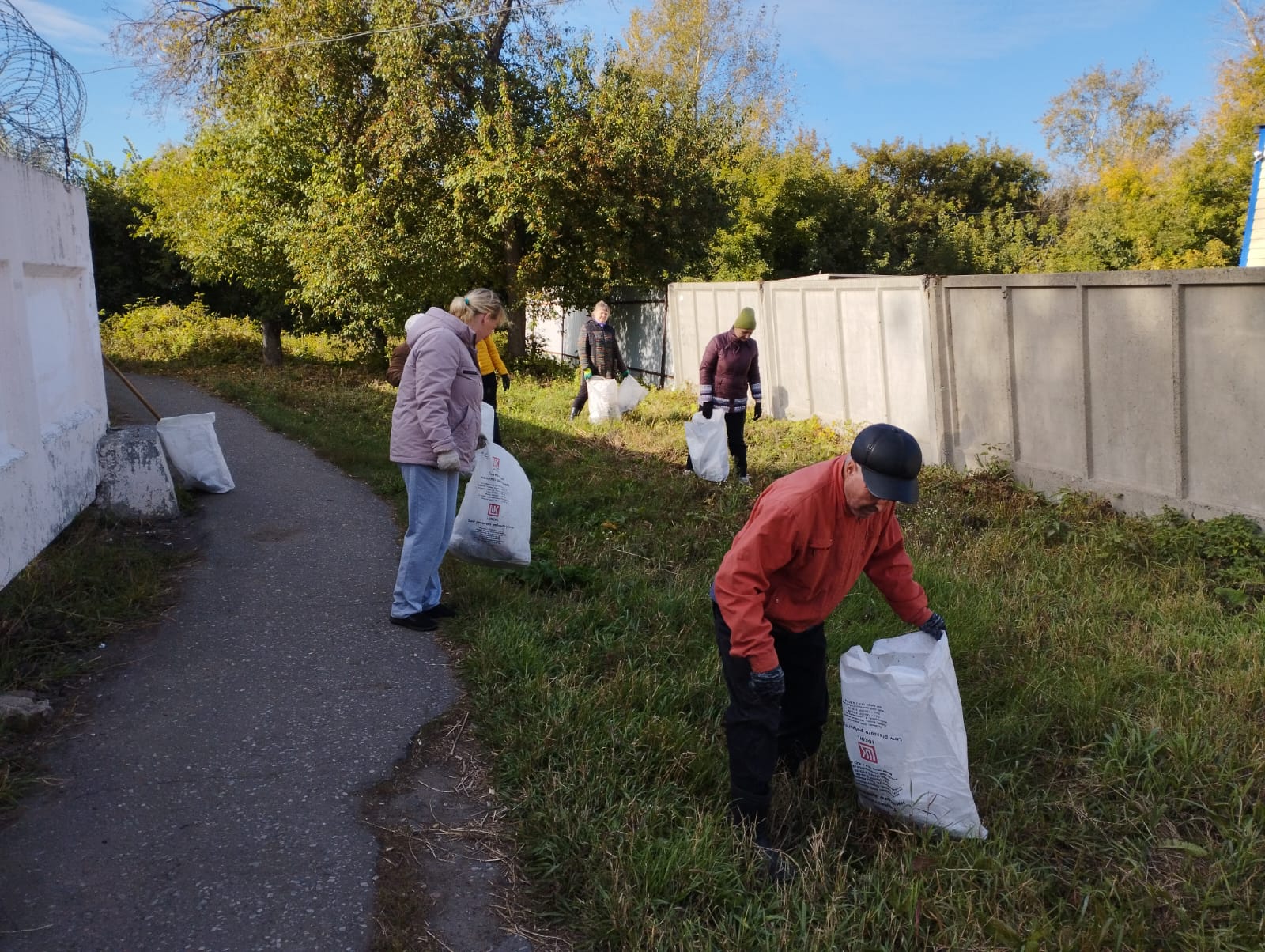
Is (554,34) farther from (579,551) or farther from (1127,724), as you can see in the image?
(1127,724)

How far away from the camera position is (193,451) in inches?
322

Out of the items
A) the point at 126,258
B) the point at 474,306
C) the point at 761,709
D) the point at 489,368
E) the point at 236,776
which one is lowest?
the point at 236,776

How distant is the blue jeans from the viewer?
16.9 ft

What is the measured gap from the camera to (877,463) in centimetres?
284

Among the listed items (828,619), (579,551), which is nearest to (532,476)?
(579,551)

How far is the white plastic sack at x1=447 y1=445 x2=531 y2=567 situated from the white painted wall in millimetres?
2202

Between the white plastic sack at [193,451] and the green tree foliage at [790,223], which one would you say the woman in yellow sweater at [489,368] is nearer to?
the white plastic sack at [193,451]

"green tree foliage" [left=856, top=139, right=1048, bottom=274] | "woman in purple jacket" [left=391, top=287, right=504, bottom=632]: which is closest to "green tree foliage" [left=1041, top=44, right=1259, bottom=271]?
"green tree foliage" [left=856, top=139, right=1048, bottom=274]

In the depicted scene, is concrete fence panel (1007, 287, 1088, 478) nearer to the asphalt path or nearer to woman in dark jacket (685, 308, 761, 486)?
woman in dark jacket (685, 308, 761, 486)

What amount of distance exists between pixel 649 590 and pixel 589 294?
13985 millimetres

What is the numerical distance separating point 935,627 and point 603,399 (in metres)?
8.69

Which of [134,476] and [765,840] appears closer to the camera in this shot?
[765,840]

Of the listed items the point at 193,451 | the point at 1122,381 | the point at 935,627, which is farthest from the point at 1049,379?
the point at 193,451

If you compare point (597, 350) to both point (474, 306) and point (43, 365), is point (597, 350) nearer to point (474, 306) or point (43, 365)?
point (43, 365)
